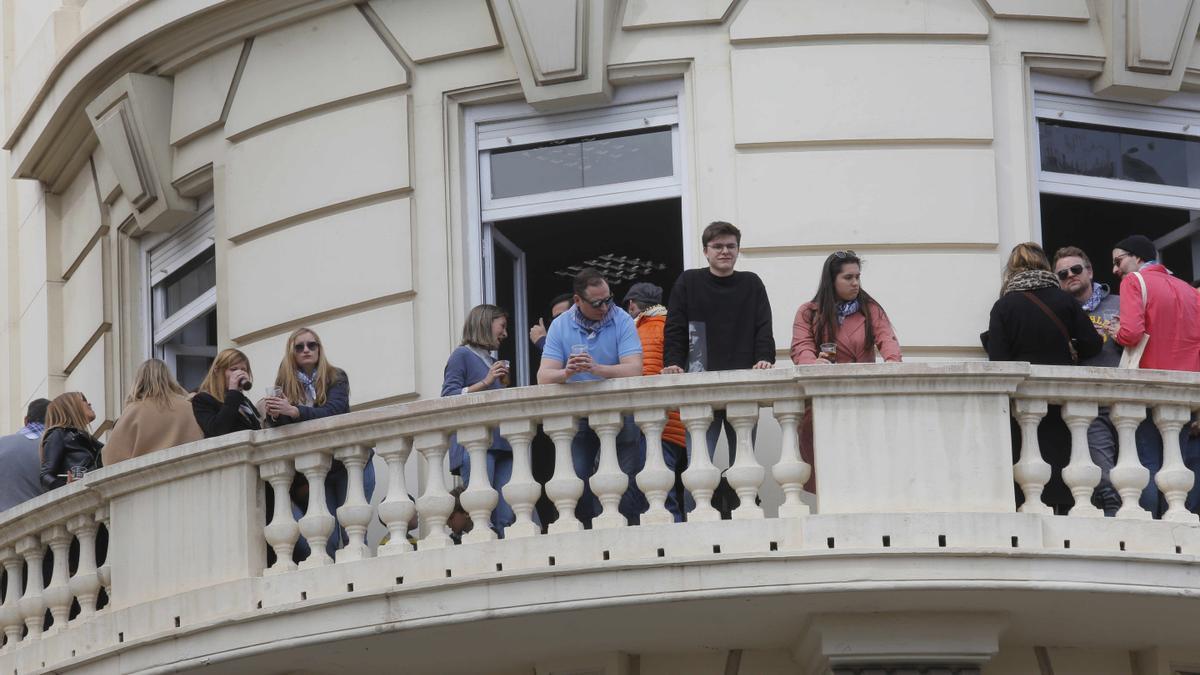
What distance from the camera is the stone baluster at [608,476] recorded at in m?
13.7

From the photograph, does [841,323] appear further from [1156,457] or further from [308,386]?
[308,386]

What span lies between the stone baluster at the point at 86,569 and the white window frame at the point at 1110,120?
243 inches

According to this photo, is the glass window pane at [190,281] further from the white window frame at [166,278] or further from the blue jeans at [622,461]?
the blue jeans at [622,461]

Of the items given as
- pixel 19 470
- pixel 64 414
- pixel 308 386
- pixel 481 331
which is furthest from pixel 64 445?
pixel 481 331

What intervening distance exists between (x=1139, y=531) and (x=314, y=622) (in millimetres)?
4178

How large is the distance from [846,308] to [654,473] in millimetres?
1564

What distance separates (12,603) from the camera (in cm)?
1558

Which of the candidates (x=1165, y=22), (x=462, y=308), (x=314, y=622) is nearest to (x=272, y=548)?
(x=314, y=622)

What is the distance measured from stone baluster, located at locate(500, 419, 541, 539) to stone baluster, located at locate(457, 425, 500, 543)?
91mm

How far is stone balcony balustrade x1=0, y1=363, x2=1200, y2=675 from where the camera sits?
13414mm

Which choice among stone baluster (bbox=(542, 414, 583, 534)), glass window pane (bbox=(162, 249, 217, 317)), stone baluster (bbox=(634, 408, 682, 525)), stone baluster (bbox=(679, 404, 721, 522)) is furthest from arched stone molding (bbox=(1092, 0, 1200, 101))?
glass window pane (bbox=(162, 249, 217, 317))

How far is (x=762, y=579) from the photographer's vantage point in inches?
527

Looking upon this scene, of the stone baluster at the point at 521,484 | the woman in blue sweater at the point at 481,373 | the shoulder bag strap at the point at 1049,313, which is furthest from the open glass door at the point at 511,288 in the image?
the shoulder bag strap at the point at 1049,313

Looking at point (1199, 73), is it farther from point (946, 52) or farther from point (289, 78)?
point (289, 78)
